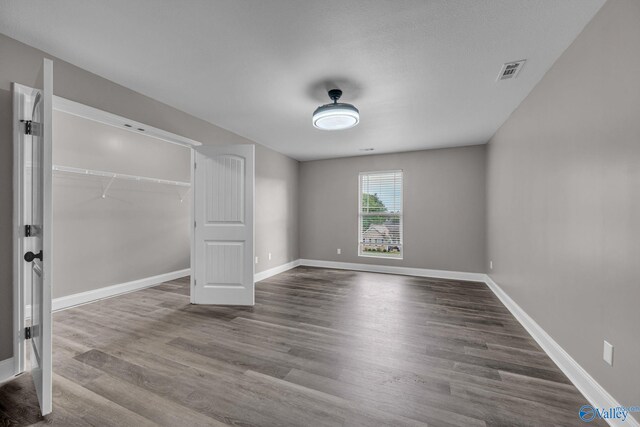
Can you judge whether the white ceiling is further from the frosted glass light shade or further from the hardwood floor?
the hardwood floor

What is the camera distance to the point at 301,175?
6582mm

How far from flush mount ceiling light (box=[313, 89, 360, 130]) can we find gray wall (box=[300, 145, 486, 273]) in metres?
3.03

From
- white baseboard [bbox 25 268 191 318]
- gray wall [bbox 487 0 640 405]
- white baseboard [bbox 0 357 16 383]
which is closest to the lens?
gray wall [bbox 487 0 640 405]

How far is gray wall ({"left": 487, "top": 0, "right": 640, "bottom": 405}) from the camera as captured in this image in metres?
1.45

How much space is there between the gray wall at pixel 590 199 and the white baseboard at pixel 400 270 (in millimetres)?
2174

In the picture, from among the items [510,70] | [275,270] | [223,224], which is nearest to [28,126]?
[223,224]

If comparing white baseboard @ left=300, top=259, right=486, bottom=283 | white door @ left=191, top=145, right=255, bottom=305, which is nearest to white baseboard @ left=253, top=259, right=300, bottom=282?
white baseboard @ left=300, top=259, right=486, bottom=283

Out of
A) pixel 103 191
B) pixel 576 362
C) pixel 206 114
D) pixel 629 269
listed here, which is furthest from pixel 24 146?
pixel 576 362

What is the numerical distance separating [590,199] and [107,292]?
5.62 m

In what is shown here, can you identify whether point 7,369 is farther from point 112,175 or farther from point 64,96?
point 112,175

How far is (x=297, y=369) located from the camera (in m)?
2.09

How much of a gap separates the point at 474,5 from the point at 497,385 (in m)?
2.60

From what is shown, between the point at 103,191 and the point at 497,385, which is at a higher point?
the point at 103,191

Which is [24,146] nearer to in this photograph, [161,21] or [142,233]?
[161,21]
